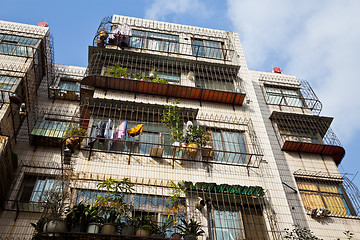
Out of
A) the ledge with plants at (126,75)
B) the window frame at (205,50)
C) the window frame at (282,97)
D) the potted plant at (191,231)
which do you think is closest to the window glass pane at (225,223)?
the potted plant at (191,231)

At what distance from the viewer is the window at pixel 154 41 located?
61.2ft

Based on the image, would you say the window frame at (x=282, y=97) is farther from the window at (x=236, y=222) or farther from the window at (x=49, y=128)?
the window at (x=49, y=128)

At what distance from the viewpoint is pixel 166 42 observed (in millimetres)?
19234

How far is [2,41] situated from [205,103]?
11670mm

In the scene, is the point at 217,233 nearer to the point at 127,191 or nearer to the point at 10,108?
the point at 127,191

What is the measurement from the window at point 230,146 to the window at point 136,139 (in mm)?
2212

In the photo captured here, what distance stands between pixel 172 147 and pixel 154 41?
8671mm

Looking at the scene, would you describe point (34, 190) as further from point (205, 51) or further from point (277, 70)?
point (277, 70)

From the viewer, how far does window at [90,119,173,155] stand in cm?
1248

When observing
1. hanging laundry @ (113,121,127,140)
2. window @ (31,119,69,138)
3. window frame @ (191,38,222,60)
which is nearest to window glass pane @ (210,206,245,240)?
hanging laundry @ (113,121,127,140)

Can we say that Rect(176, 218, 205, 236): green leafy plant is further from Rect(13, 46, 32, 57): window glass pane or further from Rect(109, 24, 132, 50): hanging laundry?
Rect(13, 46, 32, 57): window glass pane

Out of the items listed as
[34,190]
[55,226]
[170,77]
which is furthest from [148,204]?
[170,77]

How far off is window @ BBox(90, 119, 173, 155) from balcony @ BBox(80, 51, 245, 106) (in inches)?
92.0

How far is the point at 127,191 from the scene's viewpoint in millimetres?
11055
